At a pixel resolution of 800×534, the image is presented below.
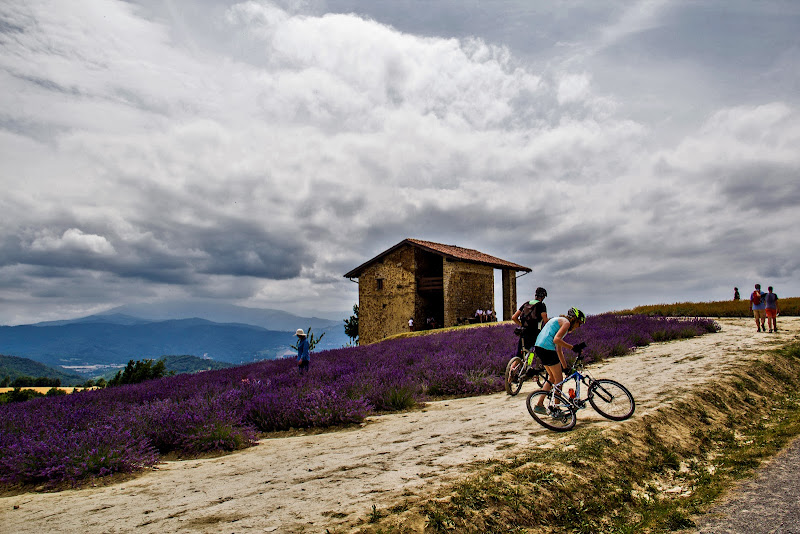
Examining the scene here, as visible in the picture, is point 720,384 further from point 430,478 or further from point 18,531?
point 18,531

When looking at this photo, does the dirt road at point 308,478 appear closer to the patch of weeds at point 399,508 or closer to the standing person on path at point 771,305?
the patch of weeds at point 399,508

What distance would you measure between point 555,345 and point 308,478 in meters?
3.16

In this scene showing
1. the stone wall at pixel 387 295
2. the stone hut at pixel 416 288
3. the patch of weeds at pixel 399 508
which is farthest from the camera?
the stone wall at pixel 387 295

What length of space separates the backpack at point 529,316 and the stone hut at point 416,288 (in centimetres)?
1883

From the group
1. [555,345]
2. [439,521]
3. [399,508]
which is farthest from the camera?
[555,345]

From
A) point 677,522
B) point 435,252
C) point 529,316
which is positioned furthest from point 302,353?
point 435,252

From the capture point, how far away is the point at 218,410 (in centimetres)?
721

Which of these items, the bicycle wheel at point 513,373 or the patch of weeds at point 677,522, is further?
the bicycle wheel at point 513,373

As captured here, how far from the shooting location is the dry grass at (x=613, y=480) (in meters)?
3.12

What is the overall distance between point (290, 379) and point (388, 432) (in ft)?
15.0

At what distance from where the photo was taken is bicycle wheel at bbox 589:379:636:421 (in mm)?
5352

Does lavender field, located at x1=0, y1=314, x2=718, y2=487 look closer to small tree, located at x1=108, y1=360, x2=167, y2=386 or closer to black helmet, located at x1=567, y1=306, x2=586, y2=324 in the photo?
black helmet, located at x1=567, y1=306, x2=586, y2=324

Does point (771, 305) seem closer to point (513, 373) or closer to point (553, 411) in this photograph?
point (513, 373)

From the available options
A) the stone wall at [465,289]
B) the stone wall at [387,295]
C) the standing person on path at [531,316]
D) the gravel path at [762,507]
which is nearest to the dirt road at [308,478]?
the standing person on path at [531,316]
